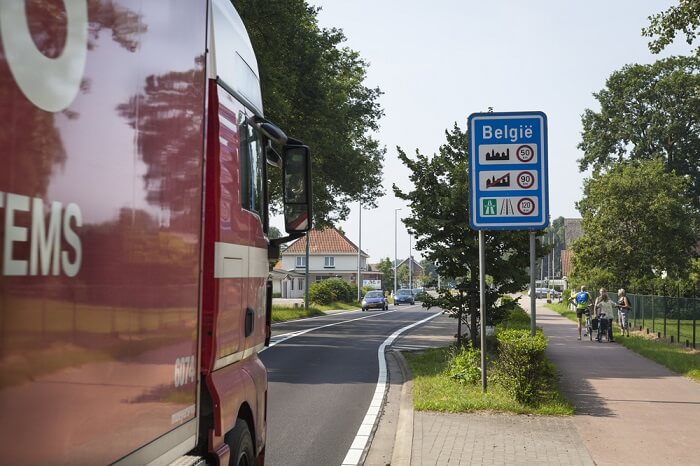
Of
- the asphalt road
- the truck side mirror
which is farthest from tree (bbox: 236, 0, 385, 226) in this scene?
the truck side mirror

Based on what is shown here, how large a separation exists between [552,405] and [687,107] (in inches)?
2076

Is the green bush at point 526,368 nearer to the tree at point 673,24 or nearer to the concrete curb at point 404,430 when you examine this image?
the concrete curb at point 404,430

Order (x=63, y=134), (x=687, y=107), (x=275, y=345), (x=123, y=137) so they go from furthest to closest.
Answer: (x=687, y=107)
(x=275, y=345)
(x=123, y=137)
(x=63, y=134)

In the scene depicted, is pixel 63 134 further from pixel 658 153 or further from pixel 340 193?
pixel 658 153

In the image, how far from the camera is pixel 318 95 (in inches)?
1150

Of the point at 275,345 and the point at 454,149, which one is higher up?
the point at 454,149

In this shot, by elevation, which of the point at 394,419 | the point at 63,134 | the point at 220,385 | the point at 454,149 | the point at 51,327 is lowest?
the point at 394,419

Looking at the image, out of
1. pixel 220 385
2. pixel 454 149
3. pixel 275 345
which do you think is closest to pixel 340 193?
pixel 275 345

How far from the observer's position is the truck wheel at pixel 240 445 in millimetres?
4754

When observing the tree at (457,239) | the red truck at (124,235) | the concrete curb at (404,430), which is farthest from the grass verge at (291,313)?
the red truck at (124,235)

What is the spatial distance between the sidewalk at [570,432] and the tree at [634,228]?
2761 cm

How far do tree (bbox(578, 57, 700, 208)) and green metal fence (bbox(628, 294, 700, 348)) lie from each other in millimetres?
29935

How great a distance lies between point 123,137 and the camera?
3090 millimetres

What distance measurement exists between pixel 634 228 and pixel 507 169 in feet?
102
